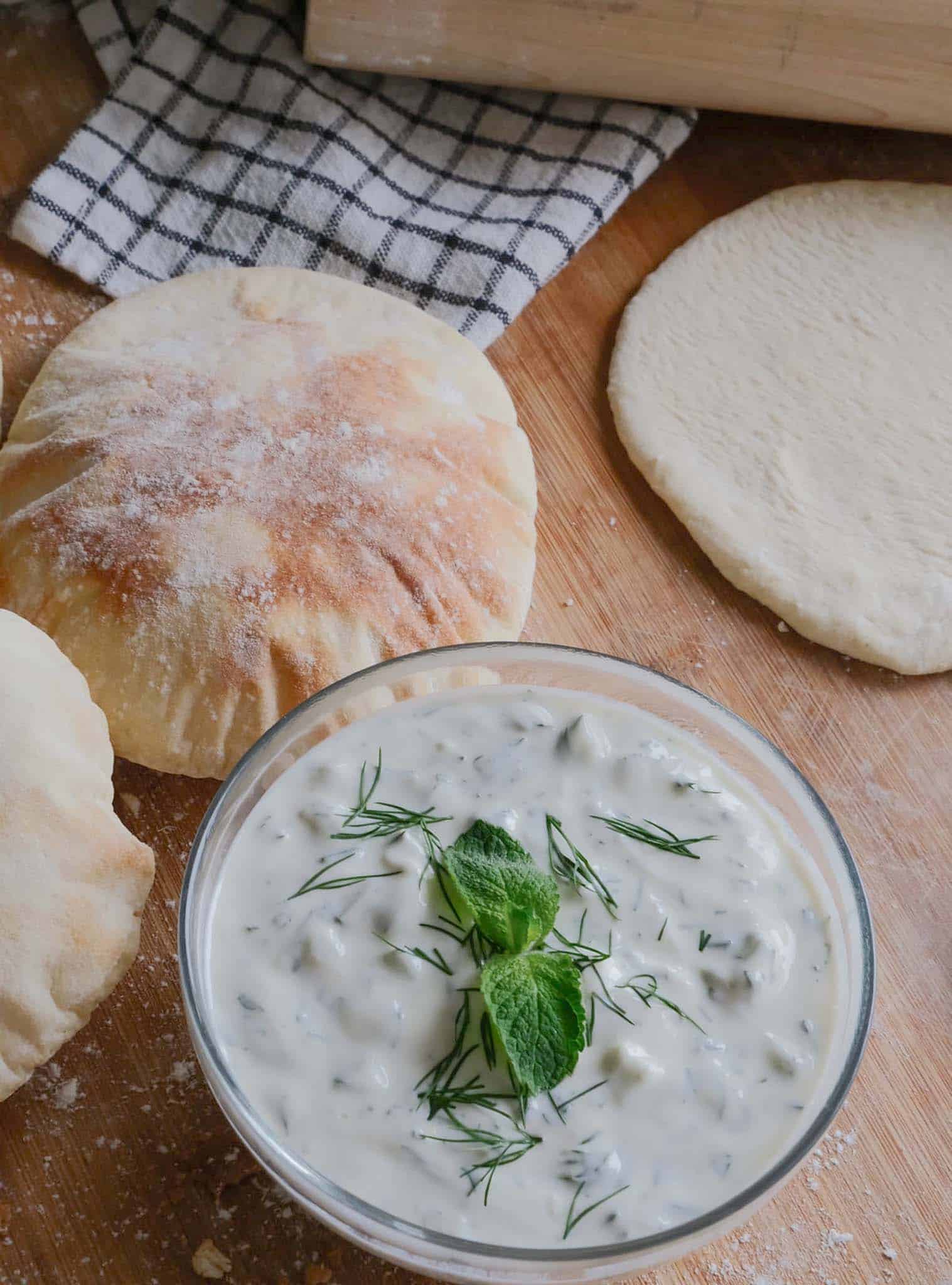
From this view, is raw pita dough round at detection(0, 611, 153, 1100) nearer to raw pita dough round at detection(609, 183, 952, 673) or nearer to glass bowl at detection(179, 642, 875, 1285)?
glass bowl at detection(179, 642, 875, 1285)

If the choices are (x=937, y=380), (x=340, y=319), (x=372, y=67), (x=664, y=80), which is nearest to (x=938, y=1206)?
(x=937, y=380)

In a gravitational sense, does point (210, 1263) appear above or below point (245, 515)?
below

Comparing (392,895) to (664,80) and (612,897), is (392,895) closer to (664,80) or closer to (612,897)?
(612,897)

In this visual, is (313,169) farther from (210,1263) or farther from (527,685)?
(210,1263)

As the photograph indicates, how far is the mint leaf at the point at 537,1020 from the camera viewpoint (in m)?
1.22

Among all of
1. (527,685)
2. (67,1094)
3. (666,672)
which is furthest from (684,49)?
(67,1094)

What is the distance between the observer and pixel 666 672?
1907mm

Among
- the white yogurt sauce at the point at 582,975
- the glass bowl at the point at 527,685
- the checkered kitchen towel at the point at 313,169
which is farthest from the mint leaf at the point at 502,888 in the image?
the checkered kitchen towel at the point at 313,169

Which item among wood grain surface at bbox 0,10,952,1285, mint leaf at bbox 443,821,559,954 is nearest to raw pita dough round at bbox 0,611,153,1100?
wood grain surface at bbox 0,10,952,1285

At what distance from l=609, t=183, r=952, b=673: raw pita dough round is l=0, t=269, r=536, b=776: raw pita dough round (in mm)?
314

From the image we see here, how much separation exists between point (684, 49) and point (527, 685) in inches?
50.3

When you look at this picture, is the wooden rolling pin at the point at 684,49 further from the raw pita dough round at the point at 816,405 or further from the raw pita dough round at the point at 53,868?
the raw pita dough round at the point at 53,868

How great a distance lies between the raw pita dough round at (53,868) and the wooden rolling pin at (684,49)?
4.18ft

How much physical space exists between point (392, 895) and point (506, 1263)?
1.21ft
